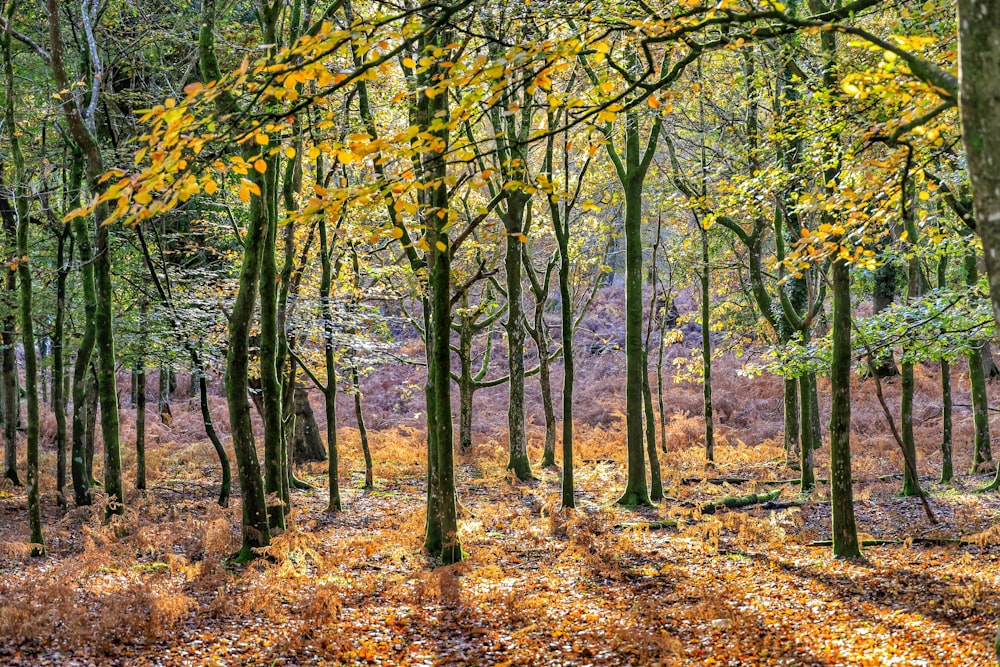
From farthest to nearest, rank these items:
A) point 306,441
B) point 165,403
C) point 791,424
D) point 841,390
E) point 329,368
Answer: point 165,403 < point 306,441 < point 791,424 < point 329,368 < point 841,390

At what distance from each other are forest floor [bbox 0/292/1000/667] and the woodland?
0.06 m

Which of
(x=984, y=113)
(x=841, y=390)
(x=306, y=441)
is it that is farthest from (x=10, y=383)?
(x=984, y=113)

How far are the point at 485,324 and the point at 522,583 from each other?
12.5m

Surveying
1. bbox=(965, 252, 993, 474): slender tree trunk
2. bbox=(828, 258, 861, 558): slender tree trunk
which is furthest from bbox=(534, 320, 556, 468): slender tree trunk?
bbox=(828, 258, 861, 558): slender tree trunk

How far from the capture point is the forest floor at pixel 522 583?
20.6ft

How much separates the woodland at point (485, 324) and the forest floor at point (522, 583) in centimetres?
6

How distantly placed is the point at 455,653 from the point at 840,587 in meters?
4.22

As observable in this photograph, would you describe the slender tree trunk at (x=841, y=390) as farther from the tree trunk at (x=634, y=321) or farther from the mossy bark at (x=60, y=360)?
the mossy bark at (x=60, y=360)

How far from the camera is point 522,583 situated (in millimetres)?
8758

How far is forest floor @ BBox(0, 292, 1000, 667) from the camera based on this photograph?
6.29m

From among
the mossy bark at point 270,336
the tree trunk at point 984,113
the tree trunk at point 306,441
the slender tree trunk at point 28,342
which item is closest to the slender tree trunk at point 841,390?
the tree trunk at point 984,113

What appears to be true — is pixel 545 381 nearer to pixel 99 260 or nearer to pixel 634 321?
pixel 634 321

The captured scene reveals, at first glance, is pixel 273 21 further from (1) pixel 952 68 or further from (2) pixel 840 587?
(2) pixel 840 587

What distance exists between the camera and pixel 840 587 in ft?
24.9
